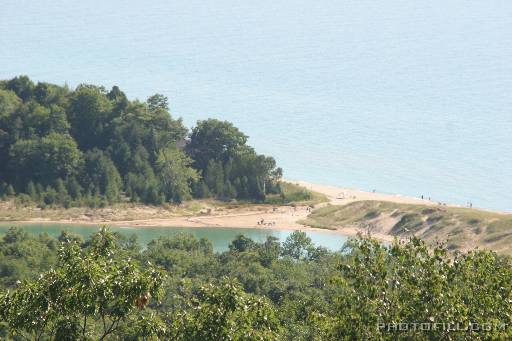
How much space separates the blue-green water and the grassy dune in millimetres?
3279

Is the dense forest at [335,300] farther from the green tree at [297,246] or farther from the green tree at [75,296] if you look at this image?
the green tree at [297,246]

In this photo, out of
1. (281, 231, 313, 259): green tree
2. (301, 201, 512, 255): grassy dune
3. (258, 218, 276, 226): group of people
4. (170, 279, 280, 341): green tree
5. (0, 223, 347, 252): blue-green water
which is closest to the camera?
(170, 279, 280, 341): green tree

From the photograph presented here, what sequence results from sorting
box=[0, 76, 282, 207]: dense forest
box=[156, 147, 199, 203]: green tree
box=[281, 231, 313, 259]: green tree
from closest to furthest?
box=[281, 231, 313, 259]: green tree → box=[0, 76, 282, 207]: dense forest → box=[156, 147, 199, 203]: green tree

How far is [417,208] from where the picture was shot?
75.3 m

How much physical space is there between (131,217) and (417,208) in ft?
64.1

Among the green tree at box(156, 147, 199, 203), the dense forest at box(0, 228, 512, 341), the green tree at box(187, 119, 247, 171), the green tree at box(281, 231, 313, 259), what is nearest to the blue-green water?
the green tree at box(156, 147, 199, 203)

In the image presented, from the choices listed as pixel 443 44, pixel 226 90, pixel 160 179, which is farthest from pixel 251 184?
pixel 443 44

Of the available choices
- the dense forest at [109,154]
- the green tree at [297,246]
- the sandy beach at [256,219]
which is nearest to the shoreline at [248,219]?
the sandy beach at [256,219]

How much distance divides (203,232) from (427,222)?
48.2 feet

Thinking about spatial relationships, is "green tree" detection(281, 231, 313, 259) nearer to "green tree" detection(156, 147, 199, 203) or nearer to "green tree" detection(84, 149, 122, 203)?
"green tree" detection(156, 147, 199, 203)

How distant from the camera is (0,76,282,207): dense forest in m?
78.4

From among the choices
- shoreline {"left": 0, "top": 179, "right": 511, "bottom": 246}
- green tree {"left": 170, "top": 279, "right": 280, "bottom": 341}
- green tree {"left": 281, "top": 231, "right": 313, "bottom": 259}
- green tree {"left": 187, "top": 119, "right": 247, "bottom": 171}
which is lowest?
green tree {"left": 170, "top": 279, "right": 280, "bottom": 341}

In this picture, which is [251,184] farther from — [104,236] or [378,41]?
[378,41]

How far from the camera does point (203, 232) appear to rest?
7144 cm
